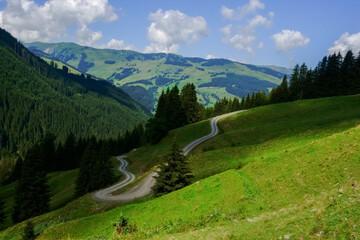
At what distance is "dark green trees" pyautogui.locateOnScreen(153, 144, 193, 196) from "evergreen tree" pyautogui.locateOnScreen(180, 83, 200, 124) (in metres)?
62.0

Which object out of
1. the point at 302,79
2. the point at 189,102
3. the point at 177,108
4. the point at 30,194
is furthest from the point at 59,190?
the point at 302,79

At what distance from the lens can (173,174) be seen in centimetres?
2831

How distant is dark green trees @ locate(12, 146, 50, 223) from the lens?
52.3 metres

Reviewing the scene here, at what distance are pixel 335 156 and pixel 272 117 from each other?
5022 cm

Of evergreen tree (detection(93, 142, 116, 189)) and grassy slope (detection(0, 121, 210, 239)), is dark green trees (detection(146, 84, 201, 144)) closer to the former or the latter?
grassy slope (detection(0, 121, 210, 239))

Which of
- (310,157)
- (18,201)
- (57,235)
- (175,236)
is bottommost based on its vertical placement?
(18,201)

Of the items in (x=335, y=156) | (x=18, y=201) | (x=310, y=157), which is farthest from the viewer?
(x=18, y=201)

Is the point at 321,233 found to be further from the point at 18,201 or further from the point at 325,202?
the point at 18,201

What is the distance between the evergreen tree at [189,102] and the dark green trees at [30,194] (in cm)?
5158

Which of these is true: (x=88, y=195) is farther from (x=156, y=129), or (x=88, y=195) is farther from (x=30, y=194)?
(x=156, y=129)

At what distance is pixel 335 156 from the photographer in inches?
803

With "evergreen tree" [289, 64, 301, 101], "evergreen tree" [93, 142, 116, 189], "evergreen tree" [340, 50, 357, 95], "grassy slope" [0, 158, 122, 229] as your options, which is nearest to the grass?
"grassy slope" [0, 158, 122, 229]

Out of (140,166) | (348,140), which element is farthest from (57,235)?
(140,166)

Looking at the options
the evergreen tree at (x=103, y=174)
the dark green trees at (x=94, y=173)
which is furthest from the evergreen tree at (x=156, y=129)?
the evergreen tree at (x=103, y=174)
